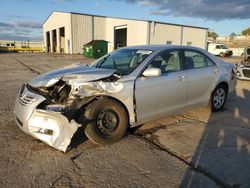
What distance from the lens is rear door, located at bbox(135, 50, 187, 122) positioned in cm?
405

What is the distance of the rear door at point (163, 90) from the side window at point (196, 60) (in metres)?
0.26

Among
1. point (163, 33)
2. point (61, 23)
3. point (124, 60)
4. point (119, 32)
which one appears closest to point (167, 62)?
point (124, 60)

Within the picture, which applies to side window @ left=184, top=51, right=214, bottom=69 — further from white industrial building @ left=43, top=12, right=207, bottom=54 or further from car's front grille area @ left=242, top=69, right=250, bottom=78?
white industrial building @ left=43, top=12, right=207, bottom=54

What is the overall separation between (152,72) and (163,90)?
50 cm

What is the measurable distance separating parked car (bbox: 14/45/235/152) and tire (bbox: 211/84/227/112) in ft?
2.93

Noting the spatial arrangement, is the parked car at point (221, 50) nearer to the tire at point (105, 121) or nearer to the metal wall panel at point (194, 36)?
the metal wall panel at point (194, 36)

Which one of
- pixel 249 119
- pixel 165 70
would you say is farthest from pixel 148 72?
pixel 249 119

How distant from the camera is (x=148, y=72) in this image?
157 inches

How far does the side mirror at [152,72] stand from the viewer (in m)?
3.98

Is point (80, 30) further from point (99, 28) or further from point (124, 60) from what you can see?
point (124, 60)

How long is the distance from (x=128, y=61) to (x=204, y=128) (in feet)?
6.36

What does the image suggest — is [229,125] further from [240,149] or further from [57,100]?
[57,100]

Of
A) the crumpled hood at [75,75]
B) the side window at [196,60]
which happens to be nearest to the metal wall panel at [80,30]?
the side window at [196,60]

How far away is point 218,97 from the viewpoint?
226 inches
